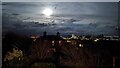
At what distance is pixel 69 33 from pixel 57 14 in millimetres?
318

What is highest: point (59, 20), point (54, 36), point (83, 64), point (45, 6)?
point (45, 6)

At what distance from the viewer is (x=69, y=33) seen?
9.68ft

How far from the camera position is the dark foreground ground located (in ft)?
9.75

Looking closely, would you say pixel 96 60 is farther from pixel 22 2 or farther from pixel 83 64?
pixel 22 2

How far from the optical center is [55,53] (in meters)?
3.01

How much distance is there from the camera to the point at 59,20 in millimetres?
2941

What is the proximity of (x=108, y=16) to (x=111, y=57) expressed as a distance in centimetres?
59

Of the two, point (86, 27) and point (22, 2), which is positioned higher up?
point (22, 2)

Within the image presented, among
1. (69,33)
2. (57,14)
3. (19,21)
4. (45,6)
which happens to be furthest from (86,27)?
(19,21)

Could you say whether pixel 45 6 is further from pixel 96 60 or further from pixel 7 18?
pixel 96 60

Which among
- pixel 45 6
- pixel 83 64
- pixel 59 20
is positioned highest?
pixel 45 6

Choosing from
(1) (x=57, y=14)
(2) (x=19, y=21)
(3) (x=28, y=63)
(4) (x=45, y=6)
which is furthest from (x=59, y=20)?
(3) (x=28, y=63)

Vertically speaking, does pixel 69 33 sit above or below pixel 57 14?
below

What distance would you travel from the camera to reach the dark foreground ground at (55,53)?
117 inches
